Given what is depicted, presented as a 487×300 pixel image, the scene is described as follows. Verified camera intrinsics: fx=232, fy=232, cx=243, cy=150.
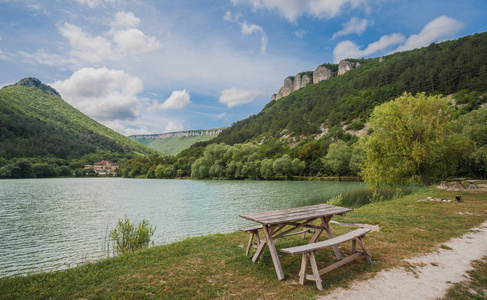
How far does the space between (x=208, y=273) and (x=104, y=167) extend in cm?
16672

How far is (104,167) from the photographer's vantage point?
147m

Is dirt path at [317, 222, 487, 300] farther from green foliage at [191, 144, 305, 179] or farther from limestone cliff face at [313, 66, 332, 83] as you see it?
limestone cliff face at [313, 66, 332, 83]

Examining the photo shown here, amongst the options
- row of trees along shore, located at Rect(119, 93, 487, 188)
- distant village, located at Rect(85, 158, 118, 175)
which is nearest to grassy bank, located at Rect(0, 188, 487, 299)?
row of trees along shore, located at Rect(119, 93, 487, 188)

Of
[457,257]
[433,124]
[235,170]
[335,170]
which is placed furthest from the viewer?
[235,170]

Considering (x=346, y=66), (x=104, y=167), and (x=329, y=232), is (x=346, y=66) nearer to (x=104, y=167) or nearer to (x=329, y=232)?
(x=104, y=167)

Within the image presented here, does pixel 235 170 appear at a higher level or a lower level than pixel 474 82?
lower

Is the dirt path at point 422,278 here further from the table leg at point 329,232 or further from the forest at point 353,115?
the forest at point 353,115

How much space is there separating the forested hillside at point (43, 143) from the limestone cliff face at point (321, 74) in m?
162

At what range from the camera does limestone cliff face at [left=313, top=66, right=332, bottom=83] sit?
183 meters

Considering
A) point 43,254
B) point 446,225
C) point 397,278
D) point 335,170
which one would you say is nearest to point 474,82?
point 335,170

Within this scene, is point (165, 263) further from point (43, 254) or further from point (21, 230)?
point (21, 230)

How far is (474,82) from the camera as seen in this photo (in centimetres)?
7250

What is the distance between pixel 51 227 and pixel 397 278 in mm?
20318

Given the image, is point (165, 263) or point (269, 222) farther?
point (165, 263)
